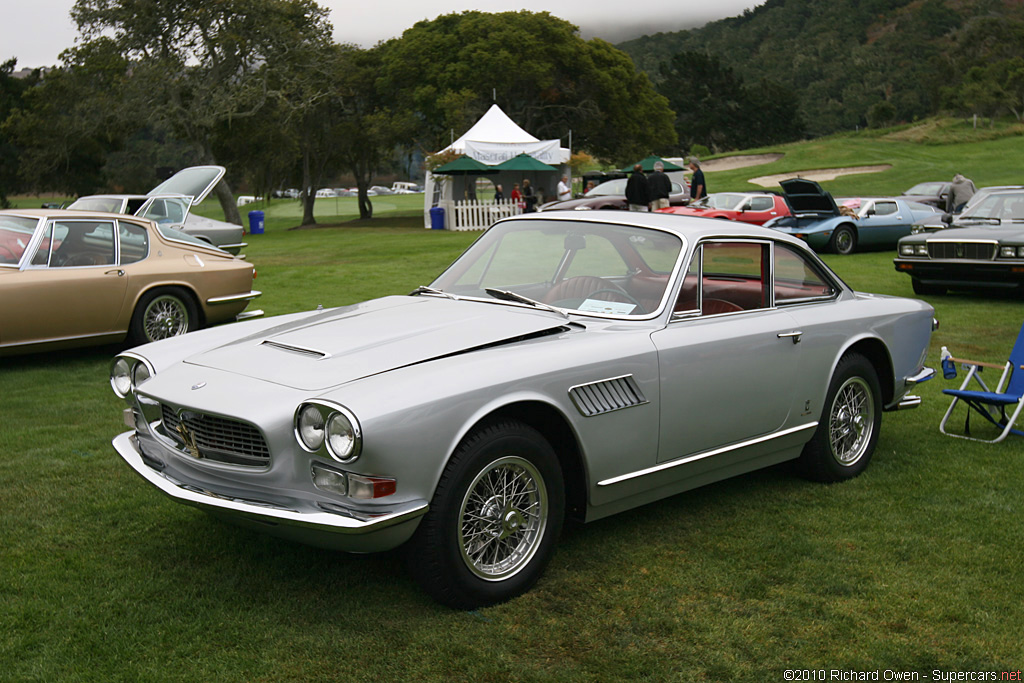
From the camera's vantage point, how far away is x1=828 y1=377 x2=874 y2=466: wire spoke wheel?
17.6ft

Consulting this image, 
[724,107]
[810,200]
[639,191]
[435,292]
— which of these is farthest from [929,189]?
[724,107]

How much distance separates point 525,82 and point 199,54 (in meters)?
15.2

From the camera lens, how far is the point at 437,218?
107 feet

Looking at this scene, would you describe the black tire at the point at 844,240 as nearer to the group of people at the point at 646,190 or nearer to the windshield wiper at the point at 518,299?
the group of people at the point at 646,190

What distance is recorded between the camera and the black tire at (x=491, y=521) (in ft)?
11.7

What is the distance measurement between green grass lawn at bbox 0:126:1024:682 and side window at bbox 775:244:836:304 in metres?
1.09

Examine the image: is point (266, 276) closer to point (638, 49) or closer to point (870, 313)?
point (870, 313)

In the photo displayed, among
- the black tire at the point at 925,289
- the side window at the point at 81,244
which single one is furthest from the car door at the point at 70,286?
the black tire at the point at 925,289

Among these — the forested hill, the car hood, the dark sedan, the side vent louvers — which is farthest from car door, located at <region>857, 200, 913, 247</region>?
the forested hill

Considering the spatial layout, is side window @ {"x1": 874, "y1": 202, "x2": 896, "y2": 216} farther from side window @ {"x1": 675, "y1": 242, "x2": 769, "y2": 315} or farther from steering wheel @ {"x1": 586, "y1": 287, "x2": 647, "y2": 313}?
steering wheel @ {"x1": 586, "y1": 287, "x2": 647, "y2": 313}

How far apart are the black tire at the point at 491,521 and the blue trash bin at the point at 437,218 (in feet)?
96.0

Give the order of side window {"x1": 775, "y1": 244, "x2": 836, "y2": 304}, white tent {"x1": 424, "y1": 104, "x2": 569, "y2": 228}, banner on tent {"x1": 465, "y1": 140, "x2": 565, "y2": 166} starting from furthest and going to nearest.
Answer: white tent {"x1": 424, "y1": 104, "x2": 569, "y2": 228} < banner on tent {"x1": 465, "y1": 140, "x2": 565, "y2": 166} < side window {"x1": 775, "y1": 244, "x2": 836, "y2": 304}

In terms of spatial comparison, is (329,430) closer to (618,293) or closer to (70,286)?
(618,293)

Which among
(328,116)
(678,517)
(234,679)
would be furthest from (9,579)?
(328,116)
